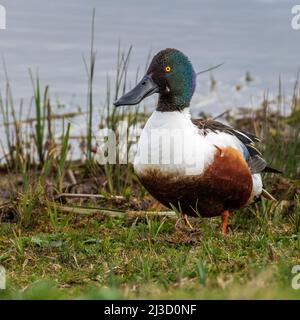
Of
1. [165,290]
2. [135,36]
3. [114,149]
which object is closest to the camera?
[165,290]

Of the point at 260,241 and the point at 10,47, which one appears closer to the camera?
the point at 260,241

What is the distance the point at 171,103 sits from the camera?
5.65 m

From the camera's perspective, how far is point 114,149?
6.84m

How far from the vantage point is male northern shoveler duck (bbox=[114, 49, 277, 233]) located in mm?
5367

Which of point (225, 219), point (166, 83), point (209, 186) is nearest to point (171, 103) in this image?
point (166, 83)

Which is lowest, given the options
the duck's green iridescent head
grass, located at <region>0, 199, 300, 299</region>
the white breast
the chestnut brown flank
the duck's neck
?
grass, located at <region>0, 199, 300, 299</region>

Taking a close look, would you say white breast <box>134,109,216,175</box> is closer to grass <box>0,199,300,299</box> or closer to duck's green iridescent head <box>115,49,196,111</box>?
duck's green iridescent head <box>115,49,196,111</box>

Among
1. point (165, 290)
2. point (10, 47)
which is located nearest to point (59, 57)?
point (10, 47)

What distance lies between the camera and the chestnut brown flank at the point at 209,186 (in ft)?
17.6

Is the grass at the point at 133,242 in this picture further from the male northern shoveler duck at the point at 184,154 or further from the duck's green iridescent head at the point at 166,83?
the duck's green iridescent head at the point at 166,83

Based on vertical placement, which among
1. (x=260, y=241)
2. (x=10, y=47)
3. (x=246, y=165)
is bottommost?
(x=260, y=241)

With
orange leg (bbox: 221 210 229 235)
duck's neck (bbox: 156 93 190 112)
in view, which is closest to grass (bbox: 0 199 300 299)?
orange leg (bbox: 221 210 229 235)
